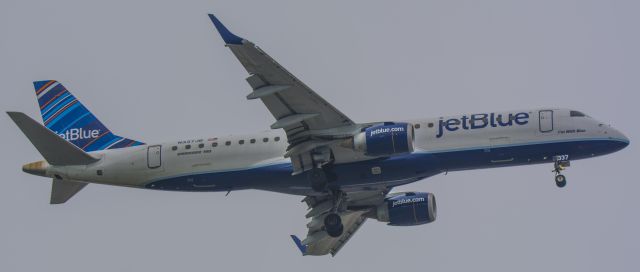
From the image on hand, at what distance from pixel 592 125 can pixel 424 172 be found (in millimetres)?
7891

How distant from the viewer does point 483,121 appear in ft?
169

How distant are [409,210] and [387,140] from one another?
370 inches

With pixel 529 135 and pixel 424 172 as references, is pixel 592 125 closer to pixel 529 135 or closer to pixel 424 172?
pixel 529 135

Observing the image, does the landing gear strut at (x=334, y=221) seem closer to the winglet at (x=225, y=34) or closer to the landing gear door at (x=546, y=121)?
the landing gear door at (x=546, y=121)

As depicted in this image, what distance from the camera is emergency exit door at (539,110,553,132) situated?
5122 centimetres

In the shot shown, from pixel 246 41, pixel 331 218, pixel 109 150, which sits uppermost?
pixel 246 41

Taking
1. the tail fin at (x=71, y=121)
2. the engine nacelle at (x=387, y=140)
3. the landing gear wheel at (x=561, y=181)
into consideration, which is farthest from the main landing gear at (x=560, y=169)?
the tail fin at (x=71, y=121)

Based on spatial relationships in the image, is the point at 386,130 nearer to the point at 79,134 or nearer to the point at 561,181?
the point at 561,181

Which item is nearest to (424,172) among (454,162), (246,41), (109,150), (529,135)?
(454,162)

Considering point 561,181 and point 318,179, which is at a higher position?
point 318,179

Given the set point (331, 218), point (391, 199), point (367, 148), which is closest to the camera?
point (367, 148)

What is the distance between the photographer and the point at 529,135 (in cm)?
5112

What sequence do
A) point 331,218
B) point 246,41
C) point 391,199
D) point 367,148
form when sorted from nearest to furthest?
point 246,41, point 367,148, point 331,218, point 391,199

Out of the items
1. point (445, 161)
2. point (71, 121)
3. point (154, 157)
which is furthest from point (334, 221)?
point (71, 121)
